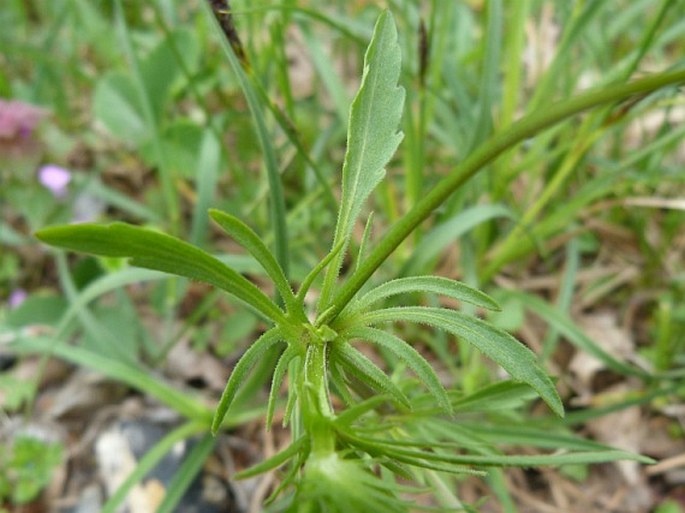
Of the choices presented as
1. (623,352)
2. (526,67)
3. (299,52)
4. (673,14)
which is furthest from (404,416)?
(299,52)

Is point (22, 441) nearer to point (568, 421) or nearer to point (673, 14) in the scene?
point (568, 421)

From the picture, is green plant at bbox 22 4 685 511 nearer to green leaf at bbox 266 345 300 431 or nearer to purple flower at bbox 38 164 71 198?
green leaf at bbox 266 345 300 431

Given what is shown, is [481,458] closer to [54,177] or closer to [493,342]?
[493,342]

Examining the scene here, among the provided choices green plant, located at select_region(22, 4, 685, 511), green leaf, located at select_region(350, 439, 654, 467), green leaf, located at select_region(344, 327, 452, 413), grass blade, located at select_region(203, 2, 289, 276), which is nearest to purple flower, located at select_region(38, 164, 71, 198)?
grass blade, located at select_region(203, 2, 289, 276)

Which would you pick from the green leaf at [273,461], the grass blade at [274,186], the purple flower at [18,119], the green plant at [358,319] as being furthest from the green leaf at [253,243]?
the purple flower at [18,119]

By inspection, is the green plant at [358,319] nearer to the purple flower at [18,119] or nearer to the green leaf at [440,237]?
the green leaf at [440,237]
